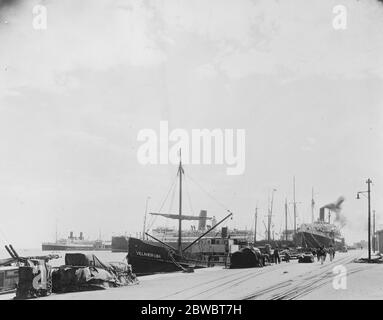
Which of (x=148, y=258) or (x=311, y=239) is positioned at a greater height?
(x=148, y=258)

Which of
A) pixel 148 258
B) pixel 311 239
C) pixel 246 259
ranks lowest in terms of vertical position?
pixel 311 239

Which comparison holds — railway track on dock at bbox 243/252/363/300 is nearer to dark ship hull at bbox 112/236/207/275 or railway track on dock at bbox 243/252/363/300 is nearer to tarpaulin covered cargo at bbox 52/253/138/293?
tarpaulin covered cargo at bbox 52/253/138/293

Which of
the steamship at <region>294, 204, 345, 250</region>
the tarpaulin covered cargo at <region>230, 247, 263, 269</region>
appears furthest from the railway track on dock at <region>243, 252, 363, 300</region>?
the steamship at <region>294, 204, 345, 250</region>

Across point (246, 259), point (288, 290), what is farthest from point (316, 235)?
point (288, 290)

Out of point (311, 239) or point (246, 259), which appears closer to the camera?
point (246, 259)

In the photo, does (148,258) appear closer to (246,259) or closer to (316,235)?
(246,259)

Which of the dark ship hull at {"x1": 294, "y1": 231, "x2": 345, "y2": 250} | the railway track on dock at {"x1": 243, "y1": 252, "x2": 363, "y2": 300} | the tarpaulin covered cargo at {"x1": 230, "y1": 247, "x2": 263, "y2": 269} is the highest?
the railway track on dock at {"x1": 243, "y1": 252, "x2": 363, "y2": 300}

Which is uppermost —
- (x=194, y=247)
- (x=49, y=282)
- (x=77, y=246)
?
(x=49, y=282)
